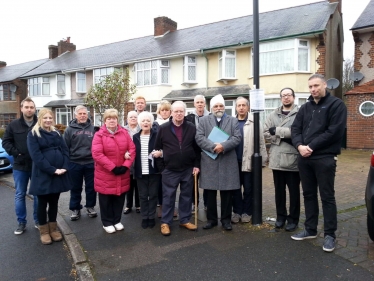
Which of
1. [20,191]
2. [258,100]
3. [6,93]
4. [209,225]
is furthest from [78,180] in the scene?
[6,93]

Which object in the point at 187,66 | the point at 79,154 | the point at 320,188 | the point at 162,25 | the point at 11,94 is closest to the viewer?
the point at 320,188

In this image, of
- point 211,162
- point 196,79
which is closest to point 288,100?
point 211,162

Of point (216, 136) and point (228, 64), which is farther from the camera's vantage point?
point (228, 64)

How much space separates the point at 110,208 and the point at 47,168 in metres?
1.14

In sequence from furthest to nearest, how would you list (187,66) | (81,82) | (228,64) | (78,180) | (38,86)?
(38,86) < (81,82) < (187,66) < (228,64) < (78,180)

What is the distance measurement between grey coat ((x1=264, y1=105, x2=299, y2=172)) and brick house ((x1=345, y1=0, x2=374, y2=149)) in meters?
11.6

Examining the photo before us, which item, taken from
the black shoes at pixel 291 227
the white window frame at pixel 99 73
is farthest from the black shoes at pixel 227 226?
the white window frame at pixel 99 73

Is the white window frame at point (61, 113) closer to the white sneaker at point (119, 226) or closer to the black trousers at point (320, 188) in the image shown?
the white sneaker at point (119, 226)

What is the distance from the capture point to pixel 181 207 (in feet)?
15.6

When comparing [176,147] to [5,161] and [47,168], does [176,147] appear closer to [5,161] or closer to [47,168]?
[47,168]

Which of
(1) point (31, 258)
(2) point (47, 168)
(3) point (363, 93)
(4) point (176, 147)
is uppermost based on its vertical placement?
(3) point (363, 93)

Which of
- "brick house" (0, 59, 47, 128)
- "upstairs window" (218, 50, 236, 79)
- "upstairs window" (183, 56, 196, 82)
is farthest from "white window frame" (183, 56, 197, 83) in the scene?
"brick house" (0, 59, 47, 128)

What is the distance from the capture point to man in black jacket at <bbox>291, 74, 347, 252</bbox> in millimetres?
3695

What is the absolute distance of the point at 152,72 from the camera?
21.7 m
